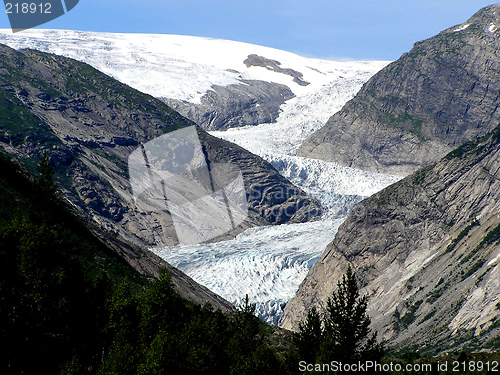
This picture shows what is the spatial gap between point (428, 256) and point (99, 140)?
3690 inches

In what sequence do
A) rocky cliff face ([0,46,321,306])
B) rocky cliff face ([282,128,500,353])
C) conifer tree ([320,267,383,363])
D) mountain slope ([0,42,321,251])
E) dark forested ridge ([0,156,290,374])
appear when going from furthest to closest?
mountain slope ([0,42,321,251]), rocky cliff face ([0,46,321,306]), rocky cliff face ([282,128,500,353]), conifer tree ([320,267,383,363]), dark forested ridge ([0,156,290,374])

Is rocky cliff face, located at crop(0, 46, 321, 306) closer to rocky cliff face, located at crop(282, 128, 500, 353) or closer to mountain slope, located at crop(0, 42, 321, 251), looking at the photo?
mountain slope, located at crop(0, 42, 321, 251)

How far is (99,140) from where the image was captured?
166m

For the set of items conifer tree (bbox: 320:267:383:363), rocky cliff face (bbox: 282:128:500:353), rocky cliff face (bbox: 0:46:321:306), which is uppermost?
rocky cliff face (bbox: 0:46:321:306)

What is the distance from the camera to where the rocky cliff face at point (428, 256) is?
76.2 meters

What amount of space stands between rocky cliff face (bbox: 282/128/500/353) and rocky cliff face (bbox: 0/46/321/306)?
4522 centimetres

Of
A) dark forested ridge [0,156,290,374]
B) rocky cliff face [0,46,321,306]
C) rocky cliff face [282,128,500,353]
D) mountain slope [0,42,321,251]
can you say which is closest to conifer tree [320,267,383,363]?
dark forested ridge [0,156,290,374]

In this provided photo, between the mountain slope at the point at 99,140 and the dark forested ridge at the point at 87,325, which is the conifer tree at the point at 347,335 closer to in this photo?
the dark forested ridge at the point at 87,325

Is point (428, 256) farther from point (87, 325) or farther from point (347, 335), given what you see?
point (87, 325)

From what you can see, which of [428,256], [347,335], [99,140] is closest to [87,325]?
[347,335]

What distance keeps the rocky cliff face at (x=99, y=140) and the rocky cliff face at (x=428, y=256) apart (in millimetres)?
45219

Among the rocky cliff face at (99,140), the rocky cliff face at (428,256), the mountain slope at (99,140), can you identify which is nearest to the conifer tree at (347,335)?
the rocky cliff face at (428,256)

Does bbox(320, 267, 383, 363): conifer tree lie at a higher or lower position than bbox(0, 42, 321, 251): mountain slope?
lower

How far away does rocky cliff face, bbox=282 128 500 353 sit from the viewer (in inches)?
3002
